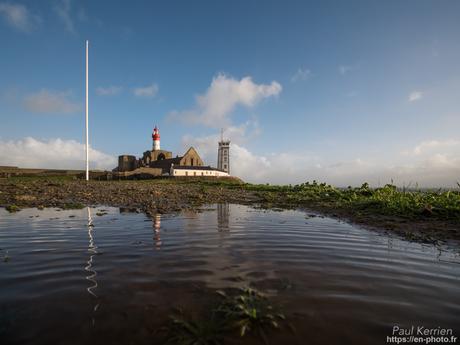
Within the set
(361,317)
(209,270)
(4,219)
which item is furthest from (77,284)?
(4,219)

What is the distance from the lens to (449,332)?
7.93 ft

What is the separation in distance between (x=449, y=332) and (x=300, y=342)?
1.43m

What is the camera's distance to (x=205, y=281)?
3.41m

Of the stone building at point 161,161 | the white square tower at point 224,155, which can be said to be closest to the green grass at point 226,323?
the stone building at point 161,161

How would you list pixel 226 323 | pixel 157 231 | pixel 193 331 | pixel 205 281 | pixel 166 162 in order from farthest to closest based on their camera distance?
pixel 166 162
pixel 157 231
pixel 205 281
pixel 226 323
pixel 193 331

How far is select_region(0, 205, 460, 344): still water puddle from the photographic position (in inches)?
92.4

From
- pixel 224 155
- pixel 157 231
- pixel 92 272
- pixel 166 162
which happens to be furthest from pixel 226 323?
pixel 224 155

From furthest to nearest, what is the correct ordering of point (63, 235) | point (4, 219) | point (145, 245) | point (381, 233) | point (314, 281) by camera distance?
1. point (4, 219)
2. point (381, 233)
3. point (63, 235)
4. point (145, 245)
5. point (314, 281)

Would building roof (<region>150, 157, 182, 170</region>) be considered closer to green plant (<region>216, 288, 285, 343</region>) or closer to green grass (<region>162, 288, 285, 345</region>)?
green plant (<region>216, 288, 285, 343</region>)

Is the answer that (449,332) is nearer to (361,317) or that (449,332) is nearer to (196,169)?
(361,317)

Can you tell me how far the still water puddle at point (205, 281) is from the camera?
2348mm

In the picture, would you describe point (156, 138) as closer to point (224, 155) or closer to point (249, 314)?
point (224, 155)

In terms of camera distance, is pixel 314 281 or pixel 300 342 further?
pixel 314 281

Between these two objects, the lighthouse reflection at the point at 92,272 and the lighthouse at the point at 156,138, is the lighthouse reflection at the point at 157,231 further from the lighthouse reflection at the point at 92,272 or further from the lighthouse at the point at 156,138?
the lighthouse at the point at 156,138
